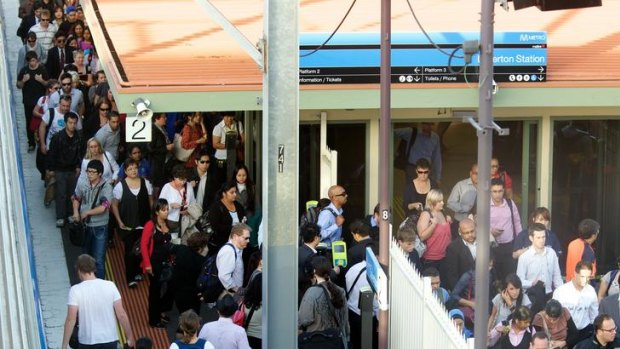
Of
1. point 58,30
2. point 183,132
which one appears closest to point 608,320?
point 183,132

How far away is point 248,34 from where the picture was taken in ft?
50.2

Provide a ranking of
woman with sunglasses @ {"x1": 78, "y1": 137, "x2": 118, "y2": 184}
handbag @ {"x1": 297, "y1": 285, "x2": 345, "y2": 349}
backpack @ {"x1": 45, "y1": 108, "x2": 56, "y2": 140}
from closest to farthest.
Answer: handbag @ {"x1": 297, "y1": 285, "x2": 345, "y2": 349}
woman with sunglasses @ {"x1": 78, "y1": 137, "x2": 118, "y2": 184}
backpack @ {"x1": 45, "y1": 108, "x2": 56, "y2": 140}

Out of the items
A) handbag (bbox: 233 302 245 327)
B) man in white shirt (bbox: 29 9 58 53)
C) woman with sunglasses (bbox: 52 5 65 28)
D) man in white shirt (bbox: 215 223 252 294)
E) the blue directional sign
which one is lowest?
handbag (bbox: 233 302 245 327)

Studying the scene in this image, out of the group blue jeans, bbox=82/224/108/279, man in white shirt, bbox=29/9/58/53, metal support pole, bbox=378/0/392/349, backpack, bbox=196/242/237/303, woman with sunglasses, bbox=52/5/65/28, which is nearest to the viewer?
metal support pole, bbox=378/0/392/349

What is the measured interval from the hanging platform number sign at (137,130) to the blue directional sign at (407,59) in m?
2.06

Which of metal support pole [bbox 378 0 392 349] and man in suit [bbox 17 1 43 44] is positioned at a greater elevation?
man in suit [bbox 17 1 43 44]

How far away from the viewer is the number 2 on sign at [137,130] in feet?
40.6

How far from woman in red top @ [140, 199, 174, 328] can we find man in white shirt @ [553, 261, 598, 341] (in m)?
3.93

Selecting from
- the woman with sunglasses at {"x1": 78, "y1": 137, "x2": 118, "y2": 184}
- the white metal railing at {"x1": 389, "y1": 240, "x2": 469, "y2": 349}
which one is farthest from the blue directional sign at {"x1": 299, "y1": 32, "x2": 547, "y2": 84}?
the white metal railing at {"x1": 389, "y1": 240, "x2": 469, "y2": 349}

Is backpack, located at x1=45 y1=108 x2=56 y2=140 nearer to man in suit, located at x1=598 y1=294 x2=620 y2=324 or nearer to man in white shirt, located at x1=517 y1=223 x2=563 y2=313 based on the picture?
man in white shirt, located at x1=517 y1=223 x2=563 y2=313

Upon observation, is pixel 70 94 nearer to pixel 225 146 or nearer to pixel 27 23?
pixel 225 146

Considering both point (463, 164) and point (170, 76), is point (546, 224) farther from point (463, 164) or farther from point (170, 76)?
point (170, 76)

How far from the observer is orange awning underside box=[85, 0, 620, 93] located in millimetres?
13617

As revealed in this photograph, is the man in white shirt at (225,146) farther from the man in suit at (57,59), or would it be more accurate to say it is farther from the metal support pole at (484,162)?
the metal support pole at (484,162)
